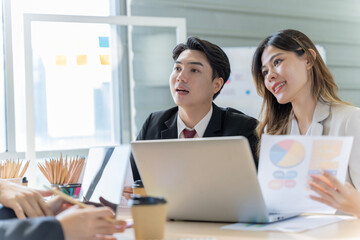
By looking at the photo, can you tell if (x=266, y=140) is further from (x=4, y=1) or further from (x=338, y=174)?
(x=4, y=1)

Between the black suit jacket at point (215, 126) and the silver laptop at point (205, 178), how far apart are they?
87 centimetres

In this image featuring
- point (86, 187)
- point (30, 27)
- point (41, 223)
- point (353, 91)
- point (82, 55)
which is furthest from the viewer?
point (353, 91)

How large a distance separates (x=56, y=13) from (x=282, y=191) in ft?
10.7

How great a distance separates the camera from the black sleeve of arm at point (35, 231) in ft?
3.24

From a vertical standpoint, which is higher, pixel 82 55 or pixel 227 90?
pixel 82 55

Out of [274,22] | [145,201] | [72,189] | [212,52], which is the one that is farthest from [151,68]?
[145,201]

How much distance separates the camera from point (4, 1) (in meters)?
3.86

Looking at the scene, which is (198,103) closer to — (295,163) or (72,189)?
(72,189)

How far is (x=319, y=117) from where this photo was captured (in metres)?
2.01

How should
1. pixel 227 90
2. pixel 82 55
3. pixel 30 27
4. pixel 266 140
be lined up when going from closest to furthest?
1. pixel 266 140
2. pixel 30 27
3. pixel 82 55
4. pixel 227 90

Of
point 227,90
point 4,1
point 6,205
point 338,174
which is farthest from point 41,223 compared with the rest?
point 227,90

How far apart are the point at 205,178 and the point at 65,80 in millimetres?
2865

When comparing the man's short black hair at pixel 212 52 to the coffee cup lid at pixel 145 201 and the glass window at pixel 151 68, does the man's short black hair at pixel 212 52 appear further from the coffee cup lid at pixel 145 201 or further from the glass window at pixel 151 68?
the glass window at pixel 151 68

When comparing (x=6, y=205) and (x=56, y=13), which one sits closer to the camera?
(x=6, y=205)
